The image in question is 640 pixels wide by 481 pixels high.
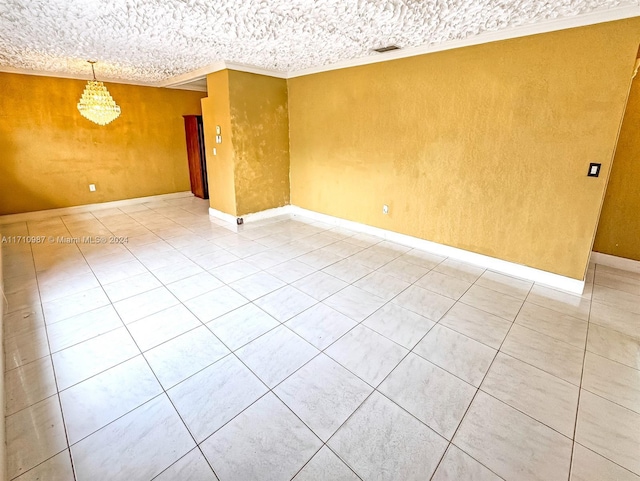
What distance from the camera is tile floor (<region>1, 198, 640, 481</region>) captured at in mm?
1403

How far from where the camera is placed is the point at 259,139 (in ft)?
16.0

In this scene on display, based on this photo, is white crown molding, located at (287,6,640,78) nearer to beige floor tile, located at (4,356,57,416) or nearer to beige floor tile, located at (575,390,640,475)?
beige floor tile, located at (575,390,640,475)

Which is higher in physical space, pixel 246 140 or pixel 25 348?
pixel 246 140

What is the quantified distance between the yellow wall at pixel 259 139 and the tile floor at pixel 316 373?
189 cm

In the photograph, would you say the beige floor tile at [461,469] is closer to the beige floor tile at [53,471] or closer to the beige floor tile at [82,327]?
the beige floor tile at [53,471]

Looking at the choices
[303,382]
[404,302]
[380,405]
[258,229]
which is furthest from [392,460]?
[258,229]

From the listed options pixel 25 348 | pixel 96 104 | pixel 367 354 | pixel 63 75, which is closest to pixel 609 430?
pixel 367 354

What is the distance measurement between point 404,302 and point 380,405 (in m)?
1.17

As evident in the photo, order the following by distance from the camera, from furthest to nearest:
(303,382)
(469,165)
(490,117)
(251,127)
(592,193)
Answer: (251,127) → (469,165) → (490,117) → (592,193) → (303,382)

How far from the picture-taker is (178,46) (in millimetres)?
3449

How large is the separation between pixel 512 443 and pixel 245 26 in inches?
144

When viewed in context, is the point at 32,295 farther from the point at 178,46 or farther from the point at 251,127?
the point at 251,127

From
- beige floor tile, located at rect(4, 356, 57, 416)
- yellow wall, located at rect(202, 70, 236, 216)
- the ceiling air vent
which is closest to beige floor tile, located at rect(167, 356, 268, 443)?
beige floor tile, located at rect(4, 356, 57, 416)

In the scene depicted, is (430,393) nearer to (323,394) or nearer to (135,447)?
(323,394)
